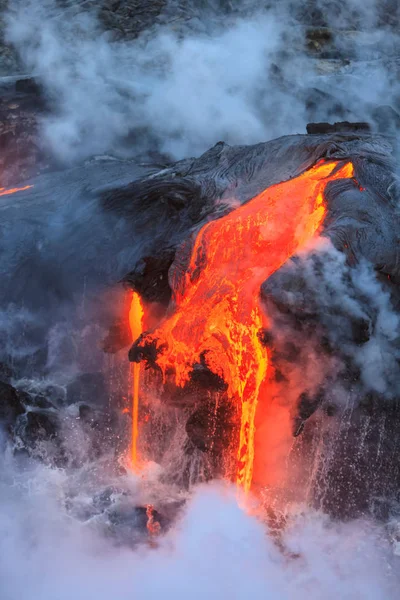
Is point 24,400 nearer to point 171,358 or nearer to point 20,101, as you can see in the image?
point 171,358

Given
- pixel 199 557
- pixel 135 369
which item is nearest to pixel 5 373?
pixel 135 369

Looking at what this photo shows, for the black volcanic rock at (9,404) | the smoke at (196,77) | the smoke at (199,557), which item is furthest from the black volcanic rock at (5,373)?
the smoke at (196,77)

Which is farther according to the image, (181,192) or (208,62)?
(208,62)

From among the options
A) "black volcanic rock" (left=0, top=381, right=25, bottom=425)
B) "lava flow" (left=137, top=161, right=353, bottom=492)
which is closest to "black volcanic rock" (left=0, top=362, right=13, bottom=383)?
"black volcanic rock" (left=0, top=381, right=25, bottom=425)

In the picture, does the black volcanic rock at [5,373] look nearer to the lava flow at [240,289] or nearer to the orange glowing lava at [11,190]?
the lava flow at [240,289]

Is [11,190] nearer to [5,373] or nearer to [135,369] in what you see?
[5,373]

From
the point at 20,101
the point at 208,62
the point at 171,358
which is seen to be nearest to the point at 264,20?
the point at 208,62
